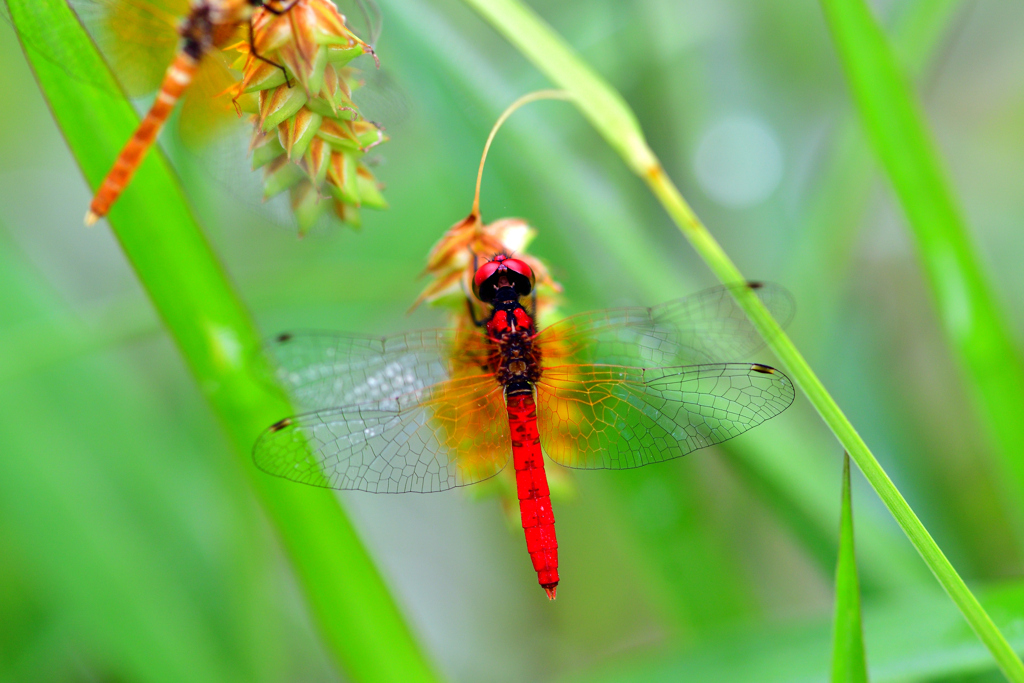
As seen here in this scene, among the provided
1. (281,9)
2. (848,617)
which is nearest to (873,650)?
(848,617)

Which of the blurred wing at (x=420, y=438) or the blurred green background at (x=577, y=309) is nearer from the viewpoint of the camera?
the blurred wing at (x=420, y=438)

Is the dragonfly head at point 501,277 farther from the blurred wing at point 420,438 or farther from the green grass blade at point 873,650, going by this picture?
the green grass blade at point 873,650

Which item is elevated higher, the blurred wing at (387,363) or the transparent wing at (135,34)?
the transparent wing at (135,34)

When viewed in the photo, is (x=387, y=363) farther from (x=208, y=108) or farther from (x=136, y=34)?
(x=136, y=34)

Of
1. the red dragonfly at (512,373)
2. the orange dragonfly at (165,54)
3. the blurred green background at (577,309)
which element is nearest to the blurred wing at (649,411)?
the red dragonfly at (512,373)

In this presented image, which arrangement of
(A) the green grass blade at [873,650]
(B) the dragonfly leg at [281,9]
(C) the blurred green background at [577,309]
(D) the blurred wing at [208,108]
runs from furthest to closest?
(C) the blurred green background at [577,309] → (D) the blurred wing at [208,108] → (A) the green grass blade at [873,650] → (B) the dragonfly leg at [281,9]

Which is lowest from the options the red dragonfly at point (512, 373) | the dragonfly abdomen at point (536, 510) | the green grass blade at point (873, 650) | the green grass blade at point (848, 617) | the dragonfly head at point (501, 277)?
the green grass blade at point (873, 650)

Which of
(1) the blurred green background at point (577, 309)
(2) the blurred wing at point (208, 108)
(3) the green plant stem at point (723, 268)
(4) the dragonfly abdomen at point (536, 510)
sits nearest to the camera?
(3) the green plant stem at point (723, 268)
